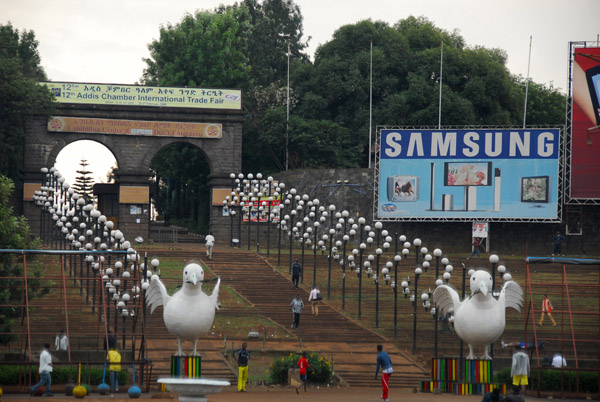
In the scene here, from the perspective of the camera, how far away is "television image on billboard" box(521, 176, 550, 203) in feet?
166

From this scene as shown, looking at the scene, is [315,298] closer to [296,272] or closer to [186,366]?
[296,272]

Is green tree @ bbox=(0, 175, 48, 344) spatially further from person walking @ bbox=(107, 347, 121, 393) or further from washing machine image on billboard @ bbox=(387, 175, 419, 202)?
washing machine image on billboard @ bbox=(387, 175, 419, 202)

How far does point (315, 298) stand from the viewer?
36.8 m

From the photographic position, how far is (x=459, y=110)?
194 feet

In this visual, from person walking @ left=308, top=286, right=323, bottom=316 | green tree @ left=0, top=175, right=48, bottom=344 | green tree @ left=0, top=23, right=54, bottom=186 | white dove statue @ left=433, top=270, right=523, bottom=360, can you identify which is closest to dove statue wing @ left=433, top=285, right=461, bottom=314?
white dove statue @ left=433, top=270, right=523, bottom=360

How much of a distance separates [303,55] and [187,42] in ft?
47.2

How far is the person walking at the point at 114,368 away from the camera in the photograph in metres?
25.6

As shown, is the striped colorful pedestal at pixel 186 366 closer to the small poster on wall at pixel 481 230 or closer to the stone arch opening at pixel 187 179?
the small poster on wall at pixel 481 230

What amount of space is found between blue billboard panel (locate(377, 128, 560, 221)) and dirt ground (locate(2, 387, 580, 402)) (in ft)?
78.6

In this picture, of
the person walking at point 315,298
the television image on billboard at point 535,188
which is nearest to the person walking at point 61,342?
the person walking at point 315,298

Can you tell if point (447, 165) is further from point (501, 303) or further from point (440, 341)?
point (501, 303)

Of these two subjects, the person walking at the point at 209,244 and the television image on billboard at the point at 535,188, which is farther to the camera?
the television image on billboard at the point at 535,188

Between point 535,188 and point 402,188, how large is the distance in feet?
20.8

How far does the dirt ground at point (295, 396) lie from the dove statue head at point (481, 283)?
256 cm
